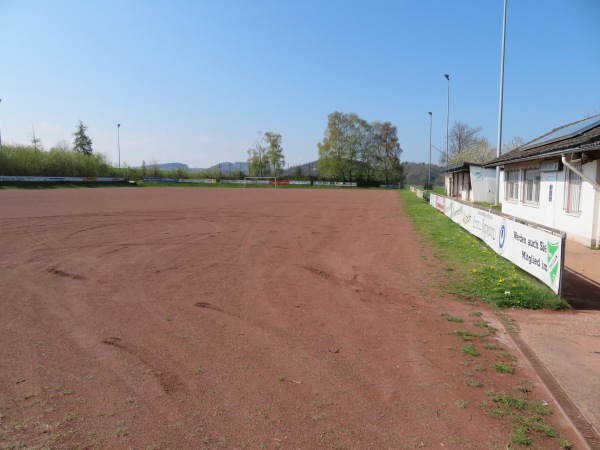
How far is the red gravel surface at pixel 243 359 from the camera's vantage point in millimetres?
3654

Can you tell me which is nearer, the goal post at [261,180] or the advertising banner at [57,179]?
the advertising banner at [57,179]

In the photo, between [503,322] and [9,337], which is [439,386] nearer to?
[503,322]

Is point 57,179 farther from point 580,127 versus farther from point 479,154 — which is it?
point 580,127

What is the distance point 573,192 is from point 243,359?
13.6 metres

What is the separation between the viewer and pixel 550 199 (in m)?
16.0

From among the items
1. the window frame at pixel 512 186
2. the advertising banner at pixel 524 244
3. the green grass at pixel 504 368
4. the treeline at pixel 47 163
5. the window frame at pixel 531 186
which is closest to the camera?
the green grass at pixel 504 368

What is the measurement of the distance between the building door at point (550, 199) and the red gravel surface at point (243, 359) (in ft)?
25.2

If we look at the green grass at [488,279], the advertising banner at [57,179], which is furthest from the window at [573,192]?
the advertising banner at [57,179]

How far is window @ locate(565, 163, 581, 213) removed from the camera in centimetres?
1371

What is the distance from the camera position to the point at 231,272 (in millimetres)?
9766

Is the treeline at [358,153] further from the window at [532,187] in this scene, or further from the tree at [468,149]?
the window at [532,187]

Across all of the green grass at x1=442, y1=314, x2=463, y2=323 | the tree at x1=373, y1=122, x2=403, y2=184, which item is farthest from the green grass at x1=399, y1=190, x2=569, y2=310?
the tree at x1=373, y1=122, x2=403, y2=184

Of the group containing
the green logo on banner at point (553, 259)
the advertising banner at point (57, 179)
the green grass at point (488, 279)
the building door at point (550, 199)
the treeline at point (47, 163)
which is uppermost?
the treeline at point (47, 163)

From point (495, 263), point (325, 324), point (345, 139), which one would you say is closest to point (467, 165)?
point (495, 263)
